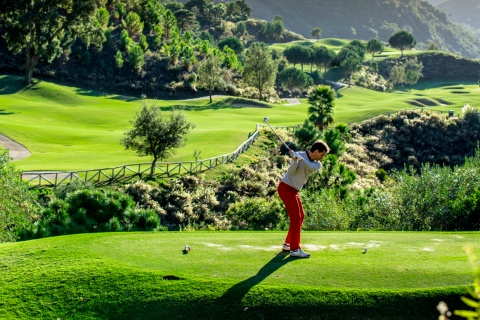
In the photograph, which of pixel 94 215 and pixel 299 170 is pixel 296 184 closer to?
pixel 299 170

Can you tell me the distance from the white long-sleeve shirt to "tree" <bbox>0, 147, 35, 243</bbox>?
1179 cm

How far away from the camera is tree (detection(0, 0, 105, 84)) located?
3068 inches

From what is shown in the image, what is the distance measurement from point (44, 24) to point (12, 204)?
6471 centimetres

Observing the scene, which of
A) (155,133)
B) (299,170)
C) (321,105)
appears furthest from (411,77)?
(299,170)

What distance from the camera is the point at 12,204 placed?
888 inches

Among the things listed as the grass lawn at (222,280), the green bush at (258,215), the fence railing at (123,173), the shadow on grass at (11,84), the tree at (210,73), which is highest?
the tree at (210,73)

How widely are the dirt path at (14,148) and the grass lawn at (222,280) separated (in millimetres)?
36222

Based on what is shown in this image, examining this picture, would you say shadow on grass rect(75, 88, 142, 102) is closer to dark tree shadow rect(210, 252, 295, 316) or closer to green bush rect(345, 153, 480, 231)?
Answer: green bush rect(345, 153, 480, 231)

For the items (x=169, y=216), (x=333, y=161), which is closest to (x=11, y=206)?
(x=169, y=216)

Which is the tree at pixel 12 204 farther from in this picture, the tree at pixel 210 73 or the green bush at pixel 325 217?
the tree at pixel 210 73

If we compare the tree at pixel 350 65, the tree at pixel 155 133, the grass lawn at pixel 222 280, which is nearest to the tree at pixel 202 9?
the tree at pixel 350 65

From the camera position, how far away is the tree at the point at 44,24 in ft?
256

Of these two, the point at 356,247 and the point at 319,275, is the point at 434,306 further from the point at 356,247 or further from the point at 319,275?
the point at 356,247

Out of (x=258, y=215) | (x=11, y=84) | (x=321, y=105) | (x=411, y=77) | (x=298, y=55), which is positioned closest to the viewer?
(x=258, y=215)
